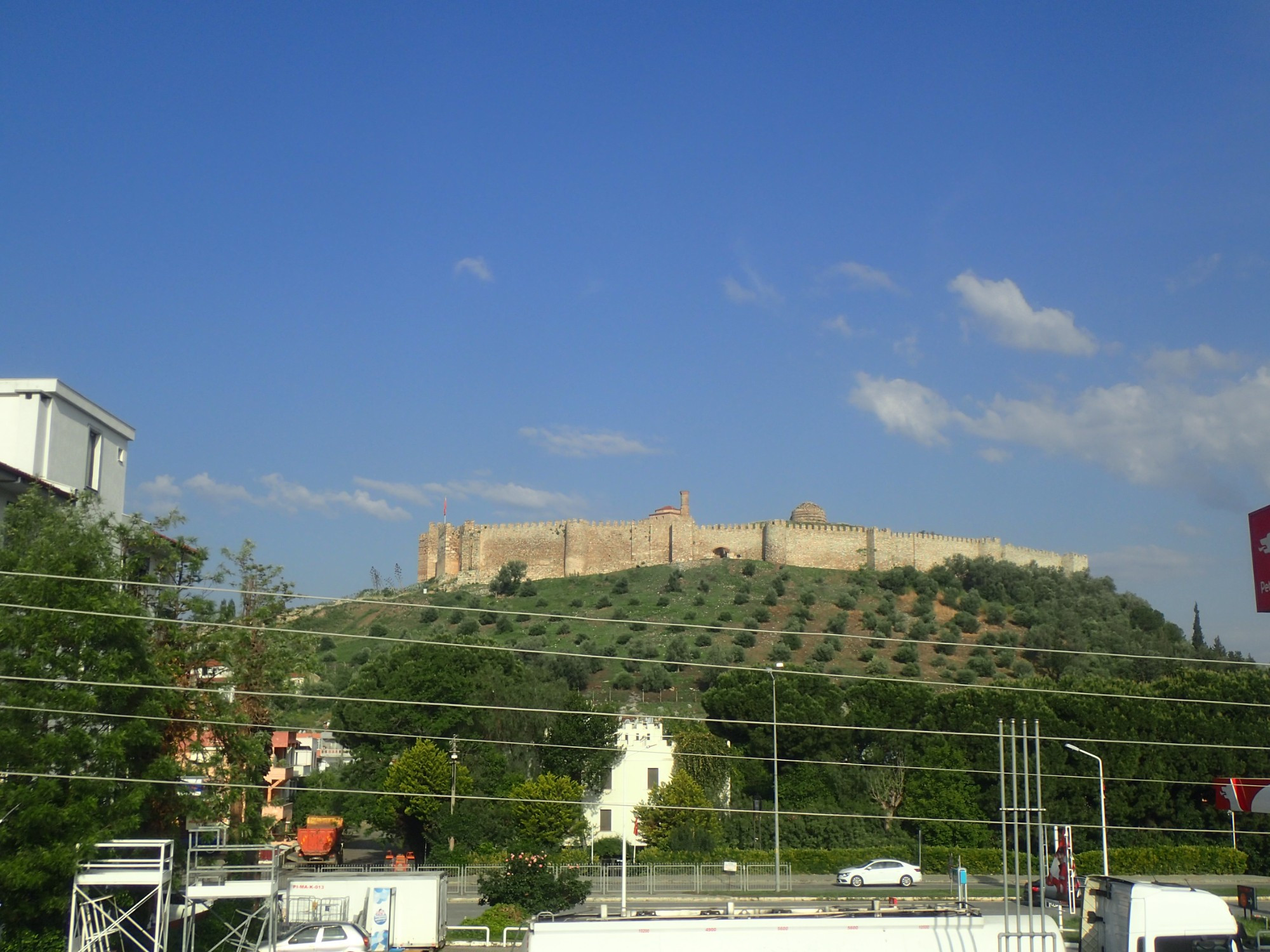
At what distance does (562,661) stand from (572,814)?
28424 millimetres

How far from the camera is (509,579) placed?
95.1 metres

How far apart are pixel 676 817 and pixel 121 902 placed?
22.8m

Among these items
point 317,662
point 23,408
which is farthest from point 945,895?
point 23,408

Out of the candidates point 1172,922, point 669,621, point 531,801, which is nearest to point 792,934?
A: point 1172,922

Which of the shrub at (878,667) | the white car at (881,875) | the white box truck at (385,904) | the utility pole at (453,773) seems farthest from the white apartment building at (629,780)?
the shrub at (878,667)

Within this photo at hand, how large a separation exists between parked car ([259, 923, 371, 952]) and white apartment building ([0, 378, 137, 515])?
32.0 feet

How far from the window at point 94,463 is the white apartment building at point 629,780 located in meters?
20.5

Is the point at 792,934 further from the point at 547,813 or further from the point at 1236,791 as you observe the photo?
the point at 1236,791

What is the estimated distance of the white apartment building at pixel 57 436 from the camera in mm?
23938

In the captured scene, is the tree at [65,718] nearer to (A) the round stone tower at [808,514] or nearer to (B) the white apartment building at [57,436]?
(B) the white apartment building at [57,436]

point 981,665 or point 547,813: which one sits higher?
point 981,665

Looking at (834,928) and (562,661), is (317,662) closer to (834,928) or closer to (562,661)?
(834,928)

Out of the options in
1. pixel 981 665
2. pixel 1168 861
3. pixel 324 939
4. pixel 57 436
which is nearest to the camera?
pixel 324 939

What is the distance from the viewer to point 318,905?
2125cm
